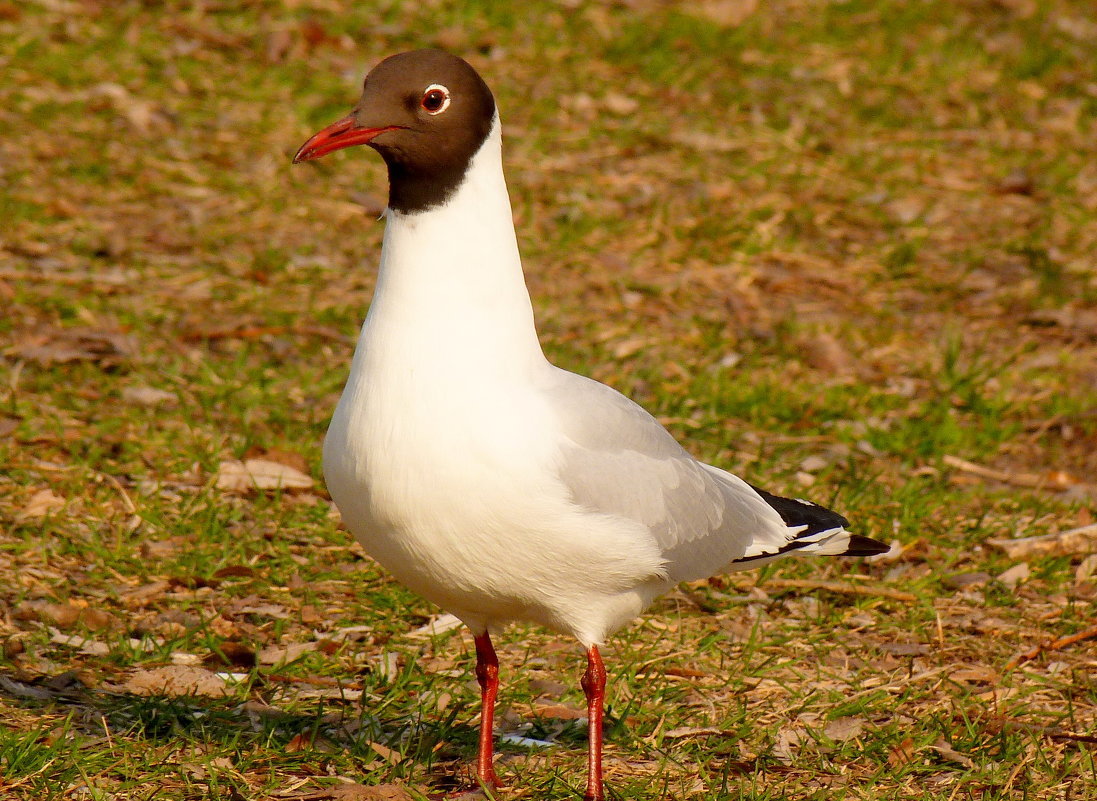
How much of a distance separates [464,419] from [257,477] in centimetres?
233

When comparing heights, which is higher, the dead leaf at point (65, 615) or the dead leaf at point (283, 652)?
the dead leaf at point (65, 615)

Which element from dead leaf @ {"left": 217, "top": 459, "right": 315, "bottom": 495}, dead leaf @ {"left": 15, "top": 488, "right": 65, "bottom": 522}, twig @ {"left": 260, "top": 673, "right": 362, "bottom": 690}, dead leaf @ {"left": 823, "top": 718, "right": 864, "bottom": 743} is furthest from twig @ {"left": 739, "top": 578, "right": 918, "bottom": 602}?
dead leaf @ {"left": 15, "top": 488, "right": 65, "bottom": 522}

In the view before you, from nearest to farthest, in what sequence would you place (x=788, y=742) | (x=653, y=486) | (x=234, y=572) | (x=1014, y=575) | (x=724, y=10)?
(x=653, y=486) < (x=788, y=742) < (x=234, y=572) < (x=1014, y=575) < (x=724, y=10)

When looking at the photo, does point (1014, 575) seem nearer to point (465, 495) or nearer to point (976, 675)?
point (976, 675)

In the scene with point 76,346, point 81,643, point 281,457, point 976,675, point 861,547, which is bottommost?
point 81,643

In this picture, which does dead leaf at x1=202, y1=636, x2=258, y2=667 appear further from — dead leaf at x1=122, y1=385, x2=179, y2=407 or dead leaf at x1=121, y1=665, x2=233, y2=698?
dead leaf at x1=122, y1=385, x2=179, y2=407

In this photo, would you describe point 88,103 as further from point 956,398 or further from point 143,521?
point 956,398

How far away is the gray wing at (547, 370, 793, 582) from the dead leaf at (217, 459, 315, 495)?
1887 mm

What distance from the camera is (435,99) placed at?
3660 millimetres

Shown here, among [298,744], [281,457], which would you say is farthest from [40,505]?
[298,744]

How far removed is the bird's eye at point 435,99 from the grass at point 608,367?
180 cm

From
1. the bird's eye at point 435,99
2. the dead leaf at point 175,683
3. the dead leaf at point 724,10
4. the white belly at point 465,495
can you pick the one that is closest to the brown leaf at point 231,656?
the dead leaf at point 175,683

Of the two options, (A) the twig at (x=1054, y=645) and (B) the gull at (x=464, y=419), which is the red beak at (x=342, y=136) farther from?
(A) the twig at (x=1054, y=645)

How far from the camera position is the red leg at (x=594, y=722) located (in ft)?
12.5
